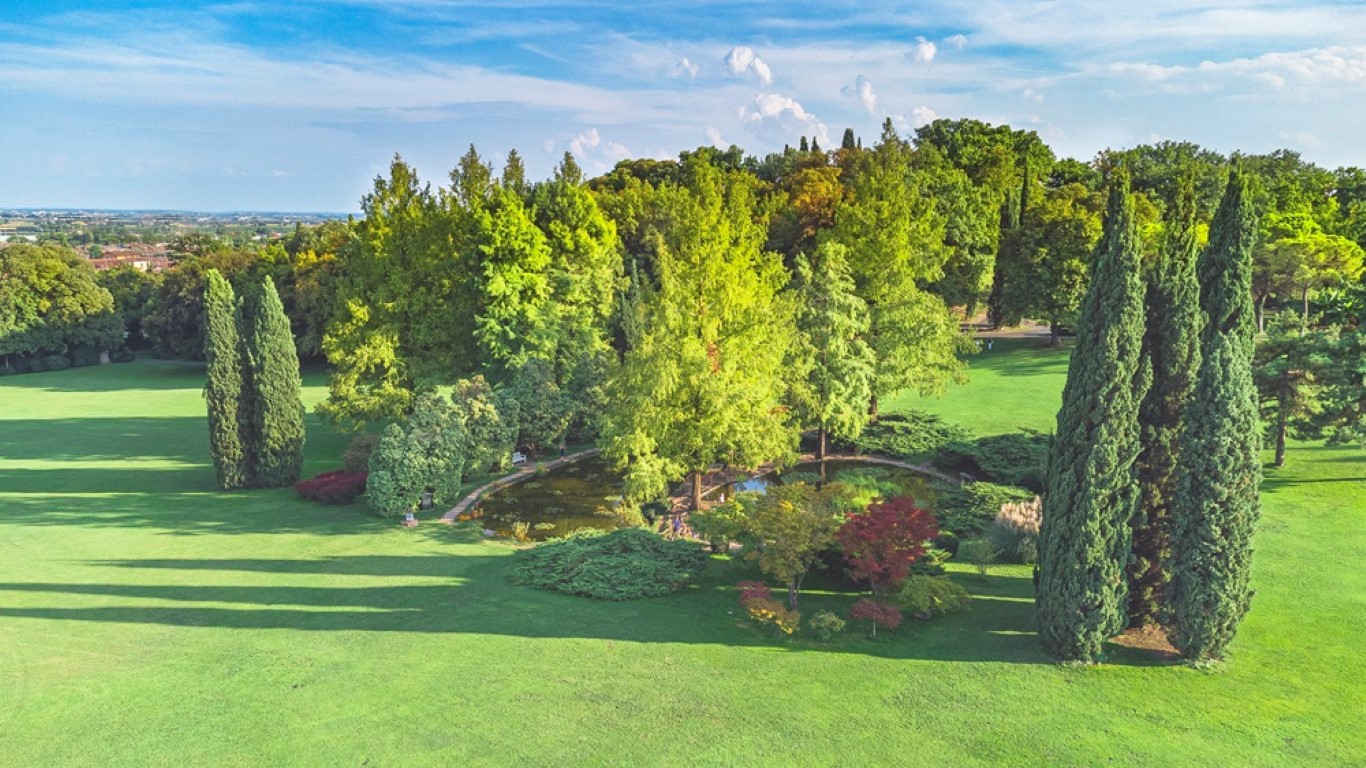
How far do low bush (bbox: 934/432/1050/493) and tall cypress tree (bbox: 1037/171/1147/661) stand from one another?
10184 millimetres

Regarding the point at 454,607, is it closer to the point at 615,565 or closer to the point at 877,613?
the point at 615,565

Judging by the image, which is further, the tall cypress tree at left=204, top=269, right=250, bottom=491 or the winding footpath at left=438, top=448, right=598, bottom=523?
the tall cypress tree at left=204, top=269, right=250, bottom=491

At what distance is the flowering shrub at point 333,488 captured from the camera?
24141mm

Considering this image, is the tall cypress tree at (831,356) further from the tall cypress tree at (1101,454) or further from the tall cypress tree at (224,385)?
the tall cypress tree at (224,385)

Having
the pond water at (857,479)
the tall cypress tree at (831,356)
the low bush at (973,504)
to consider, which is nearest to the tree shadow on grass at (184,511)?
the pond water at (857,479)

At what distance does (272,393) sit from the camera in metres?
25.9

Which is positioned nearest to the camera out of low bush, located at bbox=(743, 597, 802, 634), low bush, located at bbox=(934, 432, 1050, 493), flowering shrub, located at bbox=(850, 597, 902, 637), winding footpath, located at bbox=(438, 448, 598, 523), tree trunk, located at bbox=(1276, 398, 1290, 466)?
flowering shrub, located at bbox=(850, 597, 902, 637)

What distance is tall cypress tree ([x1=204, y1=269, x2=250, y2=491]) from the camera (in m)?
25.4

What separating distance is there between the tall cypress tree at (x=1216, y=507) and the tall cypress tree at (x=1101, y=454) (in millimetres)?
817

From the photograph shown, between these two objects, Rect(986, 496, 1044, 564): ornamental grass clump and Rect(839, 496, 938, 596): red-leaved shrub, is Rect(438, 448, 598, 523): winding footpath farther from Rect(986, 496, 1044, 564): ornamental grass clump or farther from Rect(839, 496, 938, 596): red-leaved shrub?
Rect(986, 496, 1044, 564): ornamental grass clump

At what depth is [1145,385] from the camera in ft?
43.6

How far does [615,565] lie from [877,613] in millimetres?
6150

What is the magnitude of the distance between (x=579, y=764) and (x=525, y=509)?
547 inches

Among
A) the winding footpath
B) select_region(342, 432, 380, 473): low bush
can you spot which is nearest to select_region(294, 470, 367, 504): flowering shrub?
select_region(342, 432, 380, 473): low bush
